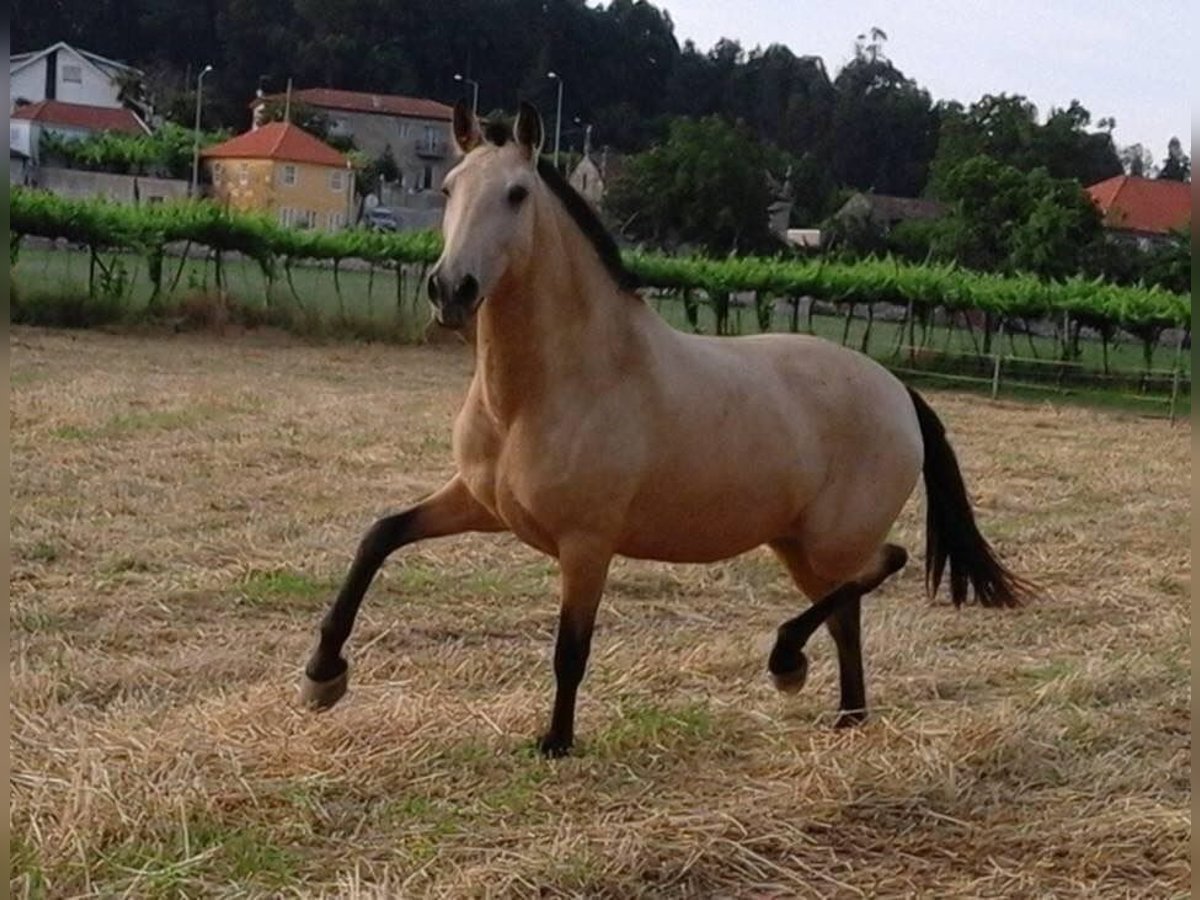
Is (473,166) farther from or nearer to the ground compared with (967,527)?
farther from the ground

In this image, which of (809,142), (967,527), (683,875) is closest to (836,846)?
(683,875)

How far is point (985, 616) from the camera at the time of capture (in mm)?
7191

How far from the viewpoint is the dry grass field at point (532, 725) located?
12.6 feet

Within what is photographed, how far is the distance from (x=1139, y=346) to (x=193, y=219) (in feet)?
56.8

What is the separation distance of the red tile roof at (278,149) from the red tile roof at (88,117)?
5019 millimetres

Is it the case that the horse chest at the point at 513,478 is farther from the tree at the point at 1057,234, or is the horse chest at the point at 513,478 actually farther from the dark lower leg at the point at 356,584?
the tree at the point at 1057,234

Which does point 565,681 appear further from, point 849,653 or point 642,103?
point 642,103

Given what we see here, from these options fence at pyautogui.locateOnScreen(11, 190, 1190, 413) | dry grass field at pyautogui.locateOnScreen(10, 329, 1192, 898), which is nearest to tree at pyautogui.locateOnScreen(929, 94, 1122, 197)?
fence at pyautogui.locateOnScreen(11, 190, 1190, 413)

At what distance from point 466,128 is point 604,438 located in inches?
39.5

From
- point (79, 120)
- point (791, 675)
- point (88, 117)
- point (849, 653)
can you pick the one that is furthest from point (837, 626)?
point (88, 117)

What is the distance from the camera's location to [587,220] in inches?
187

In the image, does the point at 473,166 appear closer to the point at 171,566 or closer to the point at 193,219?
the point at 171,566

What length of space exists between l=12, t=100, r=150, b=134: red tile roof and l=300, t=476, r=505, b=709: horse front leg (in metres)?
44.3

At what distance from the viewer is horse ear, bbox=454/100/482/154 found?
175 inches
